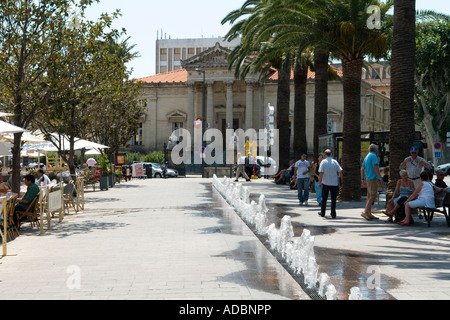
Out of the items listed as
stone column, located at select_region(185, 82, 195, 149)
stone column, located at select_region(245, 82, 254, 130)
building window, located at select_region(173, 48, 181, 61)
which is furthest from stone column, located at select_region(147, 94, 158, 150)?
building window, located at select_region(173, 48, 181, 61)

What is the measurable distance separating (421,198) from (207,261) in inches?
243

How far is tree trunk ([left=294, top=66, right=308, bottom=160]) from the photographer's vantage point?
3212cm

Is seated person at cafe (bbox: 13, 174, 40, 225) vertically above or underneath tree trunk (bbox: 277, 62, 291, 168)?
underneath

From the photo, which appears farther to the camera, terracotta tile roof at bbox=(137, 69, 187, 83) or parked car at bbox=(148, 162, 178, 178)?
terracotta tile roof at bbox=(137, 69, 187, 83)

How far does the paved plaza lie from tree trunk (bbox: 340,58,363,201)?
5259 millimetres

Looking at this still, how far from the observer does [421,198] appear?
13.1m

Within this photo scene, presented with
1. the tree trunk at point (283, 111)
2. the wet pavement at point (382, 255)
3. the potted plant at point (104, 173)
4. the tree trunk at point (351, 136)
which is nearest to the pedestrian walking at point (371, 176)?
the wet pavement at point (382, 255)

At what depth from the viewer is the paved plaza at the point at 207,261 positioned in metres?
6.98

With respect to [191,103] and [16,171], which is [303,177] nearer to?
[16,171]

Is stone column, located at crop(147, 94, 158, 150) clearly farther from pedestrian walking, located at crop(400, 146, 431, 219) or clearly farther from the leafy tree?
pedestrian walking, located at crop(400, 146, 431, 219)

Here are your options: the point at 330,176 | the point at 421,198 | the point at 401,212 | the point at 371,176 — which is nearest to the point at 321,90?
the point at 330,176

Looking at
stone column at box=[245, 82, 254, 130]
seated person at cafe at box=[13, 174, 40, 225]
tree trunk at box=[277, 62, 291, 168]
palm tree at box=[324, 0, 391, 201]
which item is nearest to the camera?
A: seated person at cafe at box=[13, 174, 40, 225]

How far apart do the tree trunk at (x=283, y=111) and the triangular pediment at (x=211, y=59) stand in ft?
124

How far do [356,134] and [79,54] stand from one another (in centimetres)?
952
